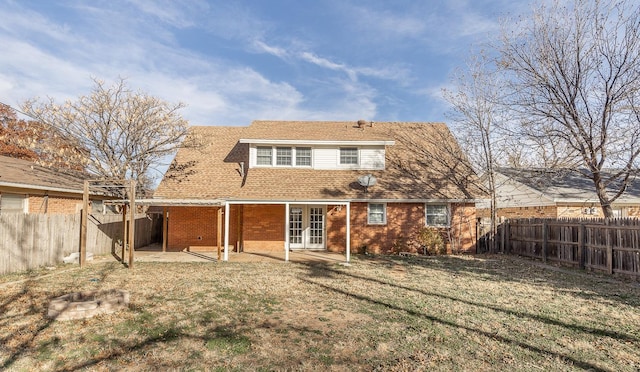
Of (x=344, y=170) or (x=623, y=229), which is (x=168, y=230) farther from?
(x=623, y=229)

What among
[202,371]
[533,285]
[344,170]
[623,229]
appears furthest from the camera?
[344,170]

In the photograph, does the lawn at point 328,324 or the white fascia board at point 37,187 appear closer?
the lawn at point 328,324

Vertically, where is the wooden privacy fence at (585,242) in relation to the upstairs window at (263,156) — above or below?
below

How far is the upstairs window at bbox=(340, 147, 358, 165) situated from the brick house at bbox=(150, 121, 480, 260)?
0.05 meters

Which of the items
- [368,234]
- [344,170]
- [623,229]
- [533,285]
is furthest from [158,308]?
[623,229]

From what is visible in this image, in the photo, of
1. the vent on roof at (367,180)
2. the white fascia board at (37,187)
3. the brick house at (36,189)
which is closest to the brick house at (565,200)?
the vent on roof at (367,180)

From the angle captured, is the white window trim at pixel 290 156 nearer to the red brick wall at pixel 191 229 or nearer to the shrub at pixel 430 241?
the red brick wall at pixel 191 229

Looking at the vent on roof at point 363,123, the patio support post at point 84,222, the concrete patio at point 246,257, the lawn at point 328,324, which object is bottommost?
the concrete patio at point 246,257

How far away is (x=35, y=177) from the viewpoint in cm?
1500

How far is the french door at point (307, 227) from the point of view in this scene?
1655 cm

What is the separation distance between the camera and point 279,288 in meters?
8.95

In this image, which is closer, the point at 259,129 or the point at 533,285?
the point at 533,285

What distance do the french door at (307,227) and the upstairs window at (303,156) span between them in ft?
7.01

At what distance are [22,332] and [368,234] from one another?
1258 centimetres
